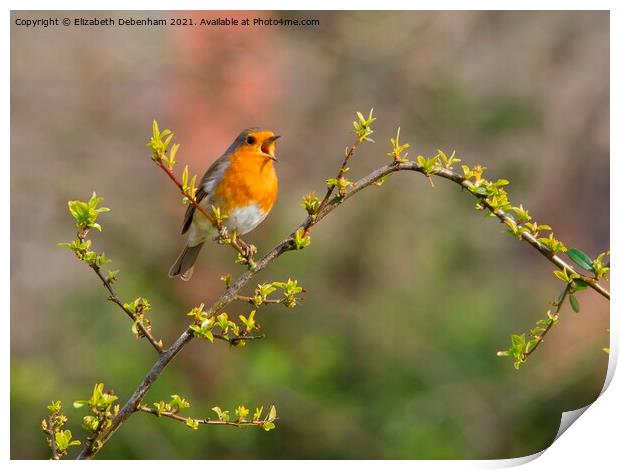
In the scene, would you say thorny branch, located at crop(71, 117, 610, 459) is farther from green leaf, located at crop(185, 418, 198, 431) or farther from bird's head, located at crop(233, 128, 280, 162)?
bird's head, located at crop(233, 128, 280, 162)

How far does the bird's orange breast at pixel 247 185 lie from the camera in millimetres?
1736

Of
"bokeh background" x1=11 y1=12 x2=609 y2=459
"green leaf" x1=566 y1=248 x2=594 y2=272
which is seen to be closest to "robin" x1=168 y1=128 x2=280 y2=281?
"bokeh background" x1=11 y1=12 x2=609 y2=459

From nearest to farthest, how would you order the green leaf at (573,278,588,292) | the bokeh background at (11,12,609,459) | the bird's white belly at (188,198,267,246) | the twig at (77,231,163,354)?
the twig at (77,231,163,354), the green leaf at (573,278,588,292), the bird's white belly at (188,198,267,246), the bokeh background at (11,12,609,459)

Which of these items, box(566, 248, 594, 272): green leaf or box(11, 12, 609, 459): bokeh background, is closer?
box(566, 248, 594, 272): green leaf

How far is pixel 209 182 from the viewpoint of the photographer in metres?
1.78

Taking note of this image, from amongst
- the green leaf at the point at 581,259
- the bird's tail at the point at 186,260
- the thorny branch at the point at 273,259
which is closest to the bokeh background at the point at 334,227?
the bird's tail at the point at 186,260

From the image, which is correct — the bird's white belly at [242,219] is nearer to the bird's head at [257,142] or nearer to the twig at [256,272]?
the bird's head at [257,142]

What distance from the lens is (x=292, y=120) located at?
8.80 ft

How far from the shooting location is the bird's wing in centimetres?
177

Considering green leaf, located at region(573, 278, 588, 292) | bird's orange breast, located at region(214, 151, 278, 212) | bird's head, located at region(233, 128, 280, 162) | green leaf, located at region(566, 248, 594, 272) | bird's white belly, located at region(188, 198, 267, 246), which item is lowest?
green leaf, located at region(573, 278, 588, 292)

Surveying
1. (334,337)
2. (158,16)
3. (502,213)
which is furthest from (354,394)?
(502,213)

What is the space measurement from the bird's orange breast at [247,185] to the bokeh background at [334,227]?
41 cm

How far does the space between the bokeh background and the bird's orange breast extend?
0.41m

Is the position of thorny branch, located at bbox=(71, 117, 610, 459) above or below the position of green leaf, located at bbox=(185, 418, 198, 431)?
above
